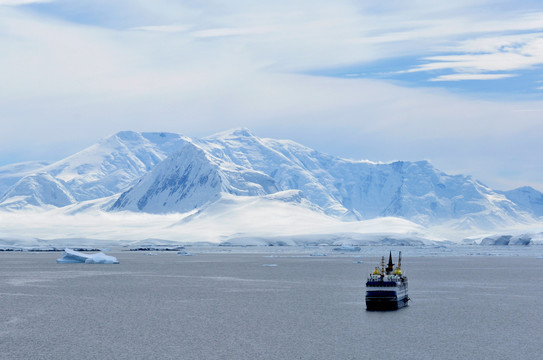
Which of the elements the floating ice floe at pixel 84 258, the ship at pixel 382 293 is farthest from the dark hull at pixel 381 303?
the floating ice floe at pixel 84 258

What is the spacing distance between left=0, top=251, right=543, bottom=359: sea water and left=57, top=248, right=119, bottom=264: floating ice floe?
57383 millimetres

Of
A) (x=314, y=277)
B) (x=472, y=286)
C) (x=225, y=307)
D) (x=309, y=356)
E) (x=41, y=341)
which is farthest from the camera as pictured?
(x=314, y=277)

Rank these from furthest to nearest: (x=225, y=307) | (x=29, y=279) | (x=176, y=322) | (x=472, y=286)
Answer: (x=29, y=279), (x=472, y=286), (x=225, y=307), (x=176, y=322)

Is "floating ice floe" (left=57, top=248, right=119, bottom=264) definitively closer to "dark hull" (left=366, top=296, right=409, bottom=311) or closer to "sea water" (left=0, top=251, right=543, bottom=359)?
"sea water" (left=0, top=251, right=543, bottom=359)

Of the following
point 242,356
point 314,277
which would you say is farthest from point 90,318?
point 314,277

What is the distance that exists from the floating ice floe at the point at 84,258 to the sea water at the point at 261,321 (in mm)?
57383

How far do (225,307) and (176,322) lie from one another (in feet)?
38.3

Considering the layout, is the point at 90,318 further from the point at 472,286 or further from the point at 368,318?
the point at 472,286

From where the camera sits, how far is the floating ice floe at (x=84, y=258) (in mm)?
163125

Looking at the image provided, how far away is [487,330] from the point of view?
195 ft

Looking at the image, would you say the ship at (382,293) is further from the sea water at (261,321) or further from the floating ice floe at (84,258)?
the floating ice floe at (84,258)

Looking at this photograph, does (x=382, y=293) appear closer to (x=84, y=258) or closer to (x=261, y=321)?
(x=261, y=321)

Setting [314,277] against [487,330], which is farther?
[314,277]

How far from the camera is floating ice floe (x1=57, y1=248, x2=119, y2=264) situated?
16312cm
